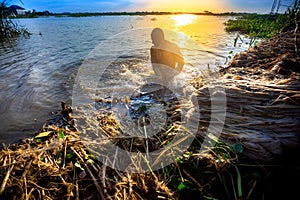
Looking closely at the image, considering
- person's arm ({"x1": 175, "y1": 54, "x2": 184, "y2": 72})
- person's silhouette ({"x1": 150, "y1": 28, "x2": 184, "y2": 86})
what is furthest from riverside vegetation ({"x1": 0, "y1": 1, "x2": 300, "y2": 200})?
person's arm ({"x1": 175, "y1": 54, "x2": 184, "y2": 72})

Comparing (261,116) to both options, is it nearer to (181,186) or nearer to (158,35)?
(181,186)

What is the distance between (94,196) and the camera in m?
1.46

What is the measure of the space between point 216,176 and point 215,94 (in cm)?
97

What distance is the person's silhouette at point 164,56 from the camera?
402 cm

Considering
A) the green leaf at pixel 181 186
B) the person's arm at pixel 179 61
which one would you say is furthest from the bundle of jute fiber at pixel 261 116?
the person's arm at pixel 179 61

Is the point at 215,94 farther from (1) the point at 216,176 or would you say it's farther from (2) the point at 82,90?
(2) the point at 82,90

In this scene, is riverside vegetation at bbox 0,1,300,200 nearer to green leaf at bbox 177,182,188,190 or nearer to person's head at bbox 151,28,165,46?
green leaf at bbox 177,182,188,190

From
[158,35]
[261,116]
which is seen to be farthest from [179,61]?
[261,116]

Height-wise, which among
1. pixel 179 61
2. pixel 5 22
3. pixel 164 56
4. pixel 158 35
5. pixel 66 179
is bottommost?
pixel 66 179

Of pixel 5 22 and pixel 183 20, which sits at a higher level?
pixel 183 20

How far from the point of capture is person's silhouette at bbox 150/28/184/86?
13.2ft

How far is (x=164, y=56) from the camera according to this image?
4.25 meters

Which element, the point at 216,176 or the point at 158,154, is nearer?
the point at 216,176

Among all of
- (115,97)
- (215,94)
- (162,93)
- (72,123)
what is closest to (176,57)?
(162,93)
